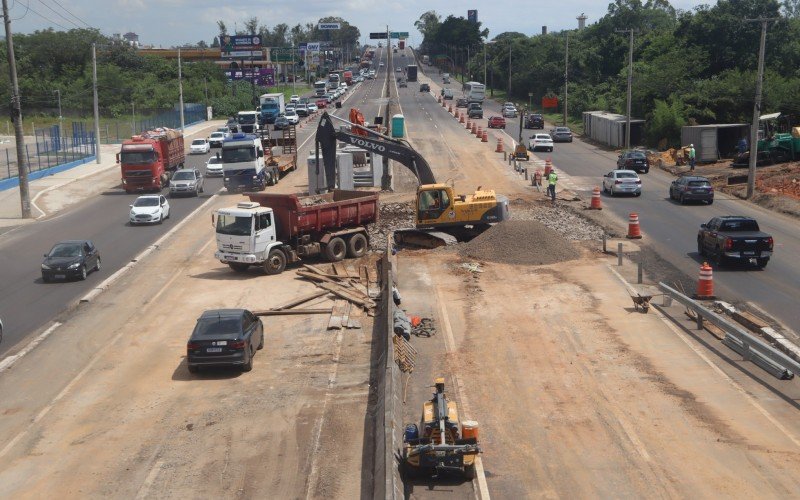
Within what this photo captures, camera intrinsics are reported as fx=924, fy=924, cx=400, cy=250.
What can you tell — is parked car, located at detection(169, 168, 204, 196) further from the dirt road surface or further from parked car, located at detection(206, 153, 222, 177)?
the dirt road surface

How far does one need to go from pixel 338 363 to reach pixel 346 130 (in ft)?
72.2

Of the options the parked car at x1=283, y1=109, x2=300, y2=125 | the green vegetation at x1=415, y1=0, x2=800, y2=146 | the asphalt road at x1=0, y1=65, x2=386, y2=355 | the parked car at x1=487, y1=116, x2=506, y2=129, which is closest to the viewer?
the asphalt road at x1=0, y1=65, x2=386, y2=355

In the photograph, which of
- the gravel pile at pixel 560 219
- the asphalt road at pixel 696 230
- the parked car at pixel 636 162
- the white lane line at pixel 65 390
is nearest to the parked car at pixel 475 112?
the asphalt road at pixel 696 230

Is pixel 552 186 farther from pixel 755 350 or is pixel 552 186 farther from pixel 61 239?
pixel 755 350

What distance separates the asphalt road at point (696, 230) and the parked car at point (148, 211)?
22.2m

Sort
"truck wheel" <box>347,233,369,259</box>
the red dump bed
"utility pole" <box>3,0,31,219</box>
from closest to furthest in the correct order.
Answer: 1. the red dump bed
2. "truck wheel" <box>347,233,369,259</box>
3. "utility pole" <box>3,0,31,219</box>

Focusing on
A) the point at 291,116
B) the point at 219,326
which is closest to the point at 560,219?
the point at 219,326

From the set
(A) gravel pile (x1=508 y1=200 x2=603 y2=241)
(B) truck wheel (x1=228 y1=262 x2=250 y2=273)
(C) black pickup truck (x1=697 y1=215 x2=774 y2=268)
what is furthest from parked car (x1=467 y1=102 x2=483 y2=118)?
(B) truck wheel (x1=228 y1=262 x2=250 y2=273)

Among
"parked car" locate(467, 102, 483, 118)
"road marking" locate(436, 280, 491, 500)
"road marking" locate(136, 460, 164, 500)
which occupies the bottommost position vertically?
"road marking" locate(136, 460, 164, 500)

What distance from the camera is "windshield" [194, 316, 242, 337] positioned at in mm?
22125

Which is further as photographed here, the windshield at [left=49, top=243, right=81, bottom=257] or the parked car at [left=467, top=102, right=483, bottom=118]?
the parked car at [left=467, top=102, right=483, bottom=118]

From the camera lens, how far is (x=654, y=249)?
117 ft

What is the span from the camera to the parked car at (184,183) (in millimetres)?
54219

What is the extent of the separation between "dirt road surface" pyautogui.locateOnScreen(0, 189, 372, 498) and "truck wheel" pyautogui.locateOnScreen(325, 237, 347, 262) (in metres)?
4.28
